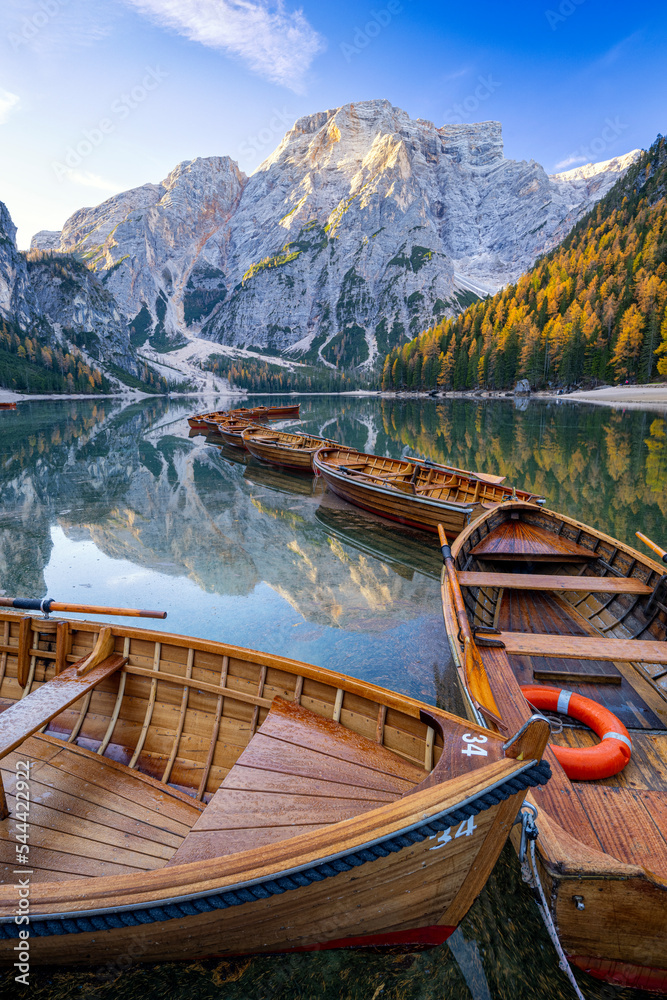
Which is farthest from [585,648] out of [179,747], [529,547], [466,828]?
[179,747]

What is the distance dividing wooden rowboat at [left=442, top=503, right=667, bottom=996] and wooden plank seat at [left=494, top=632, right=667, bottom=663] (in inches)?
0.9

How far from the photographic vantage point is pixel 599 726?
542cm

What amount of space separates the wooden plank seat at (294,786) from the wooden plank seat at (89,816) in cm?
104

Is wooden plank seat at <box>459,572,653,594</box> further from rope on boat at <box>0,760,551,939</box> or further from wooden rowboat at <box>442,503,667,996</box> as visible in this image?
rope on boat at <box>0,760,551,939</box>

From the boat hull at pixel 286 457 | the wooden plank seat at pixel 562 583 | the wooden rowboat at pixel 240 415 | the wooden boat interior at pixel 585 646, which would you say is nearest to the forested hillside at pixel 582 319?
the wooden rowboat at pixel 240 415

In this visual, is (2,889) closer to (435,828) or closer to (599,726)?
(435,828)

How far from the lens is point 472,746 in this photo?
11.7 feet

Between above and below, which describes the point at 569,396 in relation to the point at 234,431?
above

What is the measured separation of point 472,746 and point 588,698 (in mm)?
3394

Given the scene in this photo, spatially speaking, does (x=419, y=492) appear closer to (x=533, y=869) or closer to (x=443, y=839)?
(x=533, y=869)

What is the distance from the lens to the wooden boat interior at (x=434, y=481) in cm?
1706

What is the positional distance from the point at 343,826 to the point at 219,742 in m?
3.03

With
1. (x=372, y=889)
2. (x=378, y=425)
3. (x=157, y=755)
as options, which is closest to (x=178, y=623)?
(x=157, y=755)

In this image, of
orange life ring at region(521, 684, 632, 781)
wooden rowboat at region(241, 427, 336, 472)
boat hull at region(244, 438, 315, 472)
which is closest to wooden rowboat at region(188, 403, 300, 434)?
wooden rowboat at region(241, 427, 336, 472)
